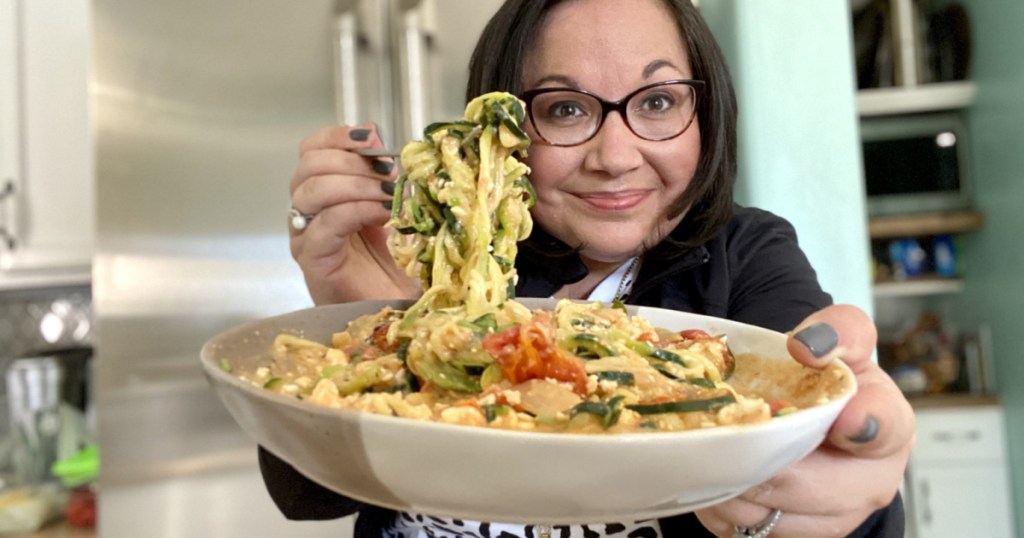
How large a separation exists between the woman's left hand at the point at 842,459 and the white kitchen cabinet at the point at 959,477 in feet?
7.55

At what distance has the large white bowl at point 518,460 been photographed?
38cm

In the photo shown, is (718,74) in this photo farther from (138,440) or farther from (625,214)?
(138,440)

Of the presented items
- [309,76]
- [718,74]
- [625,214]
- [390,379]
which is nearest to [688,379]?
[390,379]

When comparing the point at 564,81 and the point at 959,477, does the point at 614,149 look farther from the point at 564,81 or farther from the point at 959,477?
the point at 959,477

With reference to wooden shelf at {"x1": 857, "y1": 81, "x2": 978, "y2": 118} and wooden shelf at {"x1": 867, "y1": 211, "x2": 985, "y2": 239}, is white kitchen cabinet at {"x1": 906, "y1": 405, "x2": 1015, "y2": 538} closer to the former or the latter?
wooden shelf at {"x1": 867, "y1": 211, "x2": 985, "y2": 239}

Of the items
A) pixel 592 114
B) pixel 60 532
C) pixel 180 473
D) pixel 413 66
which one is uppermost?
pixel 413 66

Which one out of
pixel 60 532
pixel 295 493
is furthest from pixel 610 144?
pixel 60 532

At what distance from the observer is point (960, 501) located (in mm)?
2604

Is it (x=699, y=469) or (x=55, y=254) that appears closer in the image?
(x=699, y=469)

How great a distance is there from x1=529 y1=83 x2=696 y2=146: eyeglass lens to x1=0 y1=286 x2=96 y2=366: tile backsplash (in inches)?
90.4

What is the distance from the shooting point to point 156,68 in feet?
5.61

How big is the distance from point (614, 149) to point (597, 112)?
7 centimetres

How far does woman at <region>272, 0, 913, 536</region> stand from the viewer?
0.89 metres

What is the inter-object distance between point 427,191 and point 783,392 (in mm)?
370
